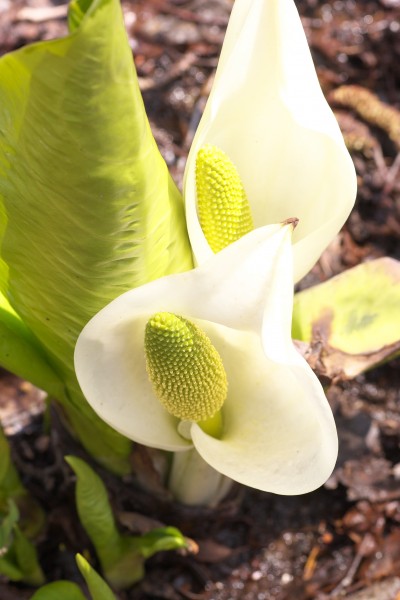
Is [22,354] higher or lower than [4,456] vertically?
higher

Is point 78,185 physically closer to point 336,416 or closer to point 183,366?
point 183,366

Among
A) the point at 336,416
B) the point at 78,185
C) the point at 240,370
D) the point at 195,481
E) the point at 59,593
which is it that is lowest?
the point at 336,416

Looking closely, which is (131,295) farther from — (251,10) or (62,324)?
(251,10)

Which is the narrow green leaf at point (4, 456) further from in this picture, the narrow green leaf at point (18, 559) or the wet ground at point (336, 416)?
the wet ground at point (336, 416)

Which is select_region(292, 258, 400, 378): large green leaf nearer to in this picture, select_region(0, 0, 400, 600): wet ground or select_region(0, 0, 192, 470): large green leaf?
select_region(0, 0, 192, 470): large green leaf

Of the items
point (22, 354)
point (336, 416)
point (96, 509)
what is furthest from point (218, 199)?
point (336, 416)

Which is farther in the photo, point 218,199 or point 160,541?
point 160,541

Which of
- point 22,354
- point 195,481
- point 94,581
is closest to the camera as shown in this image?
point 94,581

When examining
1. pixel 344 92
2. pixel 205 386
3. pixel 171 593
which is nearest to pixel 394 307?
pixel 205 386
